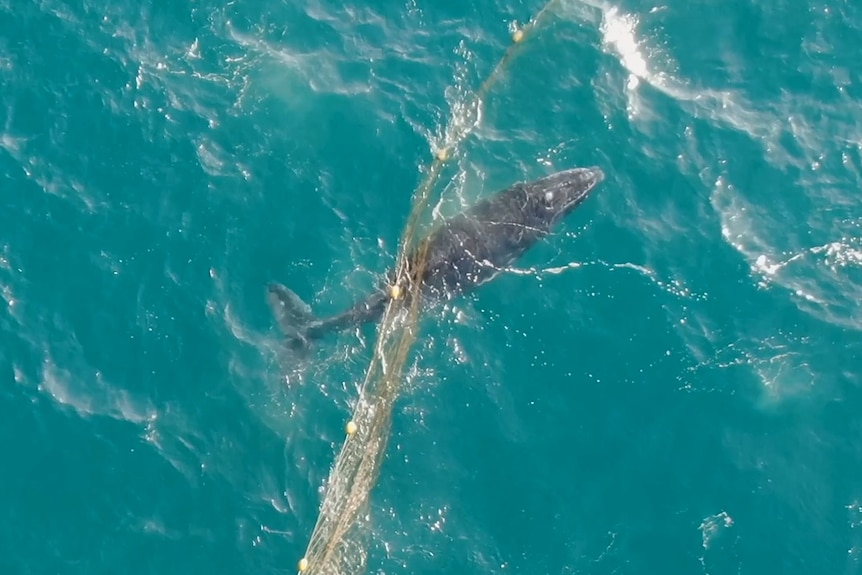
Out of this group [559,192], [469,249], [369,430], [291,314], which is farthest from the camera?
[559,192]

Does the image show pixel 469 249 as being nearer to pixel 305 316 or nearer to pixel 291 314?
pixel 305 316

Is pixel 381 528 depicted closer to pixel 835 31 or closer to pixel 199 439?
pixel 199 439

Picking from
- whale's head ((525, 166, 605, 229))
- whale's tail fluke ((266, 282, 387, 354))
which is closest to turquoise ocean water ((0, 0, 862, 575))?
whale's head ((525, 166, 605, 229))

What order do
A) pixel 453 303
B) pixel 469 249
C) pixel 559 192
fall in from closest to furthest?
1. pixel 453 303
2. pixel 469 249
3. pixel 559 192

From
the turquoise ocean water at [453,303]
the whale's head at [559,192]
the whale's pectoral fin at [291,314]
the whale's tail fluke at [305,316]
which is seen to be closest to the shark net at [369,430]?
the turquoise ocean water at [453,303]

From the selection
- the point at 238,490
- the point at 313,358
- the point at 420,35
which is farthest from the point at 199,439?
the point at 420,35

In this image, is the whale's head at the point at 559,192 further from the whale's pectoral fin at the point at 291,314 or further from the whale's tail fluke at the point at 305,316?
the whale's pectoral fin at the point at 291,314

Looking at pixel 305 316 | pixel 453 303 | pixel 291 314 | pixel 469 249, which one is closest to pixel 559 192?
pixel 469 249
